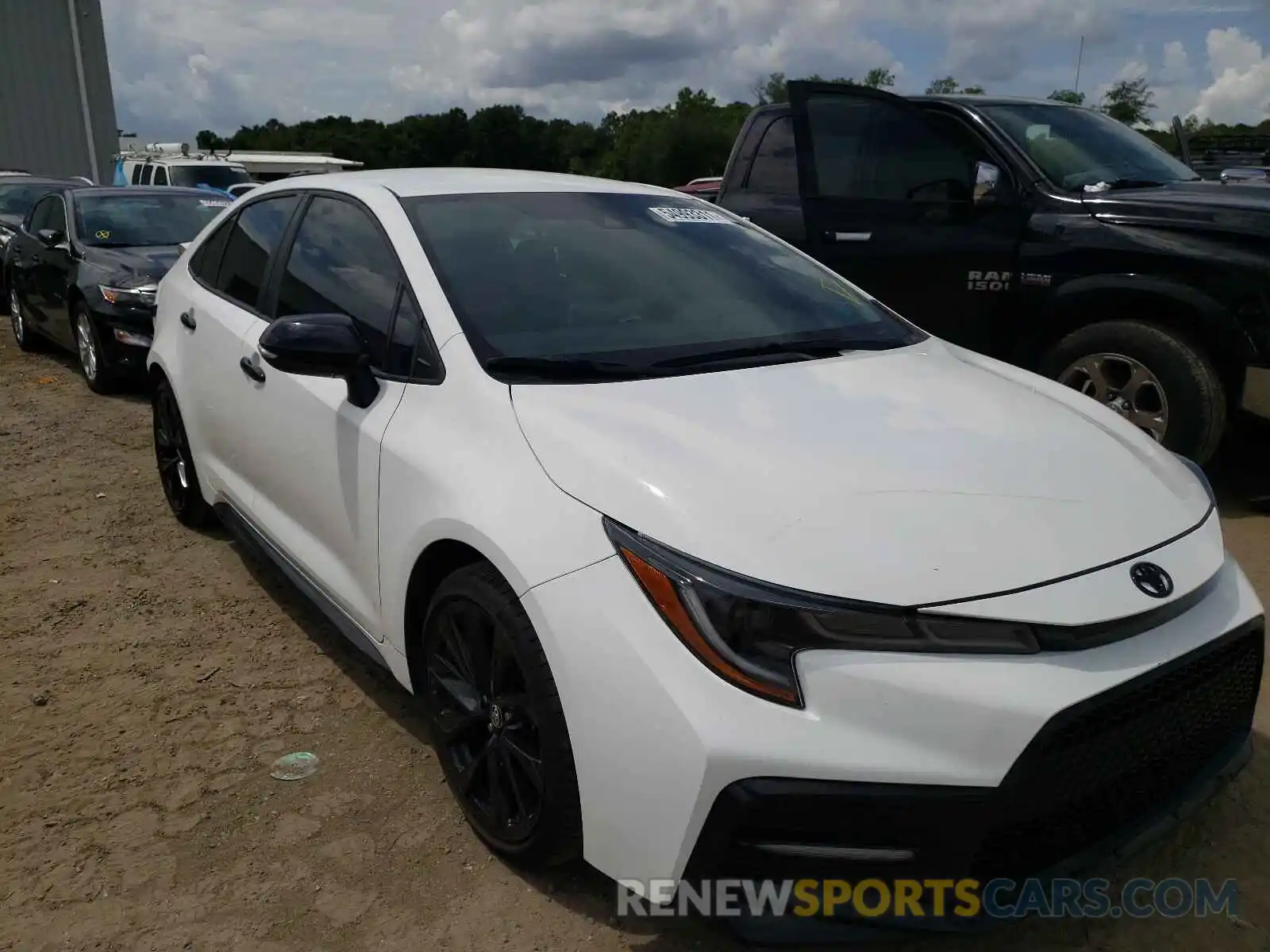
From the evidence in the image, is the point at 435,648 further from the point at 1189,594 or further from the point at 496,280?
the point at 1189,594

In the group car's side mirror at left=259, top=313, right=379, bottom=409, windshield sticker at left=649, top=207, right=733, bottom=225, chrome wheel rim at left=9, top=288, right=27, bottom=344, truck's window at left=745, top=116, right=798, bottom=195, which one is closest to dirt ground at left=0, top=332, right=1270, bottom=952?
car's side mirror at left=259, top=313, right=379, bottom=409

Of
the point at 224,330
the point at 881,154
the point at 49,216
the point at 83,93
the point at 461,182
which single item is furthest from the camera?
the point at 83,93

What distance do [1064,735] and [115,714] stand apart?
9.07ft

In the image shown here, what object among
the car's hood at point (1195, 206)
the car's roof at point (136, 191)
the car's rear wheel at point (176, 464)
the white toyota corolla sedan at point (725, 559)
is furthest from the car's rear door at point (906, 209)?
the car's roof at point (136, 191)

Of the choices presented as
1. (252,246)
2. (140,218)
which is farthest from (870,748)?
(140,218)

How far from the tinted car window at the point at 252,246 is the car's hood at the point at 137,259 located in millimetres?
3759

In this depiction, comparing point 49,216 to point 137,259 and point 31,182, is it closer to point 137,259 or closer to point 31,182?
point 137,259

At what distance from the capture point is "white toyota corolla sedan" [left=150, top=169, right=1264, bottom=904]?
1802mm

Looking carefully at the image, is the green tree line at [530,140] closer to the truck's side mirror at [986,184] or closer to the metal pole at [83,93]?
the metal pole at [83,93]

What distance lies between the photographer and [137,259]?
7.91m

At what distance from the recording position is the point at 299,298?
3326 mm

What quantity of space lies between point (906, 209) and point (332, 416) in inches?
146

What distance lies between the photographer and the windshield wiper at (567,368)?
2.52 meters

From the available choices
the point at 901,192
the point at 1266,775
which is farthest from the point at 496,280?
the point at 901,192
